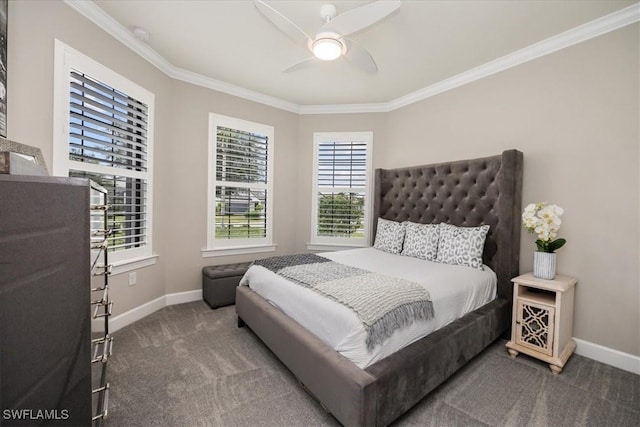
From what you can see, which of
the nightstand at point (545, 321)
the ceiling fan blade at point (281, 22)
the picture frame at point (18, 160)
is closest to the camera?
the picture frame at point (18, 160)

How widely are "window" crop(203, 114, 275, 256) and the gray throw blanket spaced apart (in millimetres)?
1530

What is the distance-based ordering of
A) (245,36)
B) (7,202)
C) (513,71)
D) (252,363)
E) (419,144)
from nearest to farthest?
(7,202) → (252,363) → (245,36) → (513,71) → (419,144)

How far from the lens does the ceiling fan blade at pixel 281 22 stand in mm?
1661

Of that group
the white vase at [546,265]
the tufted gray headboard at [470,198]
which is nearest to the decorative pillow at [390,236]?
the tufted gray headboard at [470,198]

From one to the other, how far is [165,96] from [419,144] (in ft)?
10.3

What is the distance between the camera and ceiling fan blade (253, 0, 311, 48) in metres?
1.66

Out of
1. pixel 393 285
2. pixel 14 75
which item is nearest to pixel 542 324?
pixel 393 285

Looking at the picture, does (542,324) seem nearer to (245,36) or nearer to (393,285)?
(393,285)

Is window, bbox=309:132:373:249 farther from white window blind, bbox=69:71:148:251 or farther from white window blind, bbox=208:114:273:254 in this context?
white window blind, bbox=69:71:148:251

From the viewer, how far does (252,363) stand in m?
2.07

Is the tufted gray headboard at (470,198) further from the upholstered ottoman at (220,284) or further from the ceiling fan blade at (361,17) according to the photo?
the upholstered ottoman at (220,284)

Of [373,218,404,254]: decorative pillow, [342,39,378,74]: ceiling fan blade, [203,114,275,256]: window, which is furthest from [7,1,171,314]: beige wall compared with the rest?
[373,218,404,254]: decorative pillow

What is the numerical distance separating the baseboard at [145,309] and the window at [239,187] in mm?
538

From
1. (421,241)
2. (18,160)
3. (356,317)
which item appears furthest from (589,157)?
(18,160)
